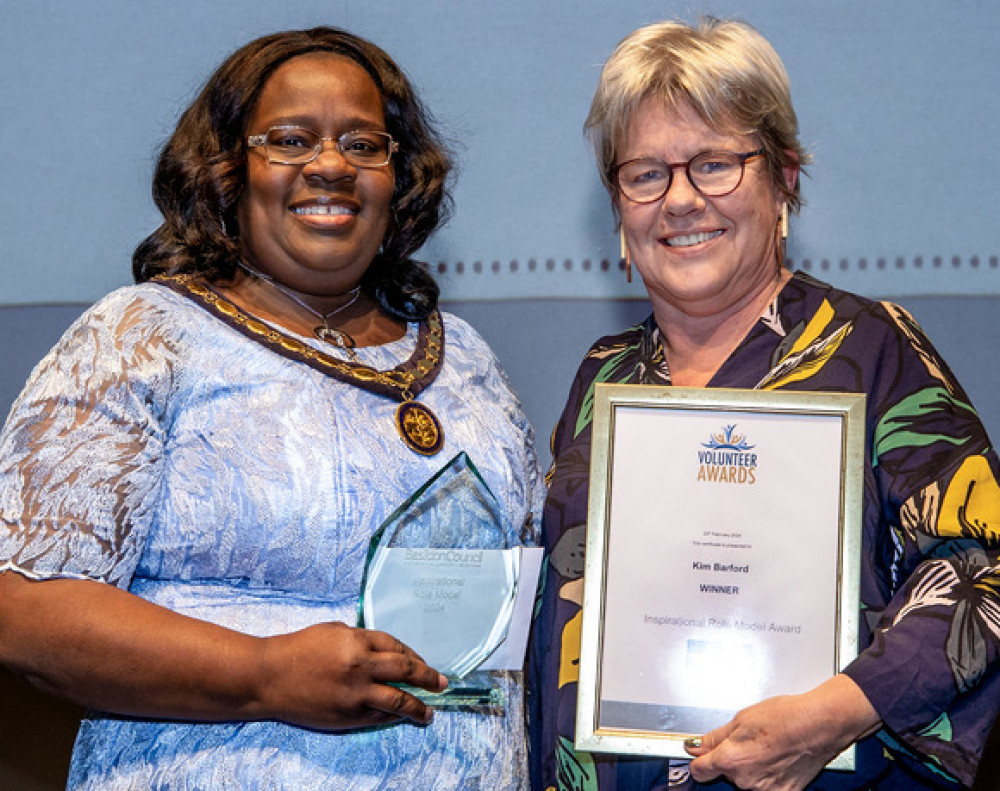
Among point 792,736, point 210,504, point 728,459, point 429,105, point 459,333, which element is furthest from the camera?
point 429,105

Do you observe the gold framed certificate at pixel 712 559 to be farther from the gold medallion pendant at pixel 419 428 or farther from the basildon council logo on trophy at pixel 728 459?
the gold medallion pendant at pixel 419 428

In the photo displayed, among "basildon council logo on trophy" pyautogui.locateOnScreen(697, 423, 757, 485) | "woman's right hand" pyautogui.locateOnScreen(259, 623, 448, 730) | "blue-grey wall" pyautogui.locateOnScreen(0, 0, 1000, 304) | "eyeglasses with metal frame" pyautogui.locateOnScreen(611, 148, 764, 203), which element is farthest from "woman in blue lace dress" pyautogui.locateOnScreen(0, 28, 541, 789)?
"blue-grey wall" pyautogui.locateOnScreen(0, 0, 1000, 304)

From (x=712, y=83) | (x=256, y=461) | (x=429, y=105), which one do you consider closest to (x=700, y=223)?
(x=712, y=83)

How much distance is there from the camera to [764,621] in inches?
60.0

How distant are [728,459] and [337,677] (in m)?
0.56

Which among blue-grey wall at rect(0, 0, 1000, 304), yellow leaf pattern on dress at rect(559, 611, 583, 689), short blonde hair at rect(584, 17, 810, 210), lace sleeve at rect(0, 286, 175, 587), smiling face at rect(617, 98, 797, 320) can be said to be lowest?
yellow leaf pattern on dress at rect(559, 611, 583, 689)

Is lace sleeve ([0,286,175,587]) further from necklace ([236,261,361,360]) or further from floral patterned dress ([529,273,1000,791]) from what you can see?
floral patterned dress ([529,273,1000,791])

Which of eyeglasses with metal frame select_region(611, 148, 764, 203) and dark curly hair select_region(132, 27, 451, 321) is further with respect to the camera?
dark curly hair select_region(132, 27, 451, 321)

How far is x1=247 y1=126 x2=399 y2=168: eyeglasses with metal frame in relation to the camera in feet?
6.16

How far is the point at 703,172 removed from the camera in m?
1.78

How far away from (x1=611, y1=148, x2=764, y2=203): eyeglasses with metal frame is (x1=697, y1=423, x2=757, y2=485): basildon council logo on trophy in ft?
1.29

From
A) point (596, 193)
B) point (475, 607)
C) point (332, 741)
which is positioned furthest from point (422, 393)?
point (596, 193)

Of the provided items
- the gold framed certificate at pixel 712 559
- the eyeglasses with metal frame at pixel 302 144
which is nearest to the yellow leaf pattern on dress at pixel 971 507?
the gold framed certificate at pixel 712 559

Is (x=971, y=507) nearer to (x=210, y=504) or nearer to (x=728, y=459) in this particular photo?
(x=728, y=459)
